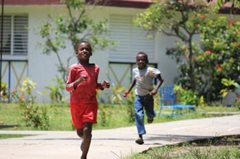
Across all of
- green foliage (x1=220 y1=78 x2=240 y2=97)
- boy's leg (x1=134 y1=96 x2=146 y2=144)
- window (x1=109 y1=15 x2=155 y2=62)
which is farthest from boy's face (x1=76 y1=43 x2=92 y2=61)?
window (x1=109 y1=15 x2=155 y2=62)

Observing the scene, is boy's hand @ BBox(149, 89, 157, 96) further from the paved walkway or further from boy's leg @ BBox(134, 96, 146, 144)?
the paved walkway

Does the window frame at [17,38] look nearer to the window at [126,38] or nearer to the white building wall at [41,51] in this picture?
the white building wall at [41,51]

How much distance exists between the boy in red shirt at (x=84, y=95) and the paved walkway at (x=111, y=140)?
95 centimetres

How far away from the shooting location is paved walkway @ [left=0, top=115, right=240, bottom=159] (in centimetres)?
1033

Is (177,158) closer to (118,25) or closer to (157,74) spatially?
(157,74)

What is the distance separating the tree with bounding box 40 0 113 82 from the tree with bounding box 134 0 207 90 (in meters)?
1.54

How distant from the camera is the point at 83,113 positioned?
9.06 metres

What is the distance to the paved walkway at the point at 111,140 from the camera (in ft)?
33.9

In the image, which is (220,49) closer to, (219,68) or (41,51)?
(219,68)

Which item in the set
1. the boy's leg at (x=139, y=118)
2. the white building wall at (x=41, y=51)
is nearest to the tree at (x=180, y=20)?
the white building wall at (x=41, y=51)

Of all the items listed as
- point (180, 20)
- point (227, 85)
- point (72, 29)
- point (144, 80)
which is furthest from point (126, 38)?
point (144, 80)

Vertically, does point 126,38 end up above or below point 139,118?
below

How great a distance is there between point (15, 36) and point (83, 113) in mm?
19193

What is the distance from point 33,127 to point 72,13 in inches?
419
